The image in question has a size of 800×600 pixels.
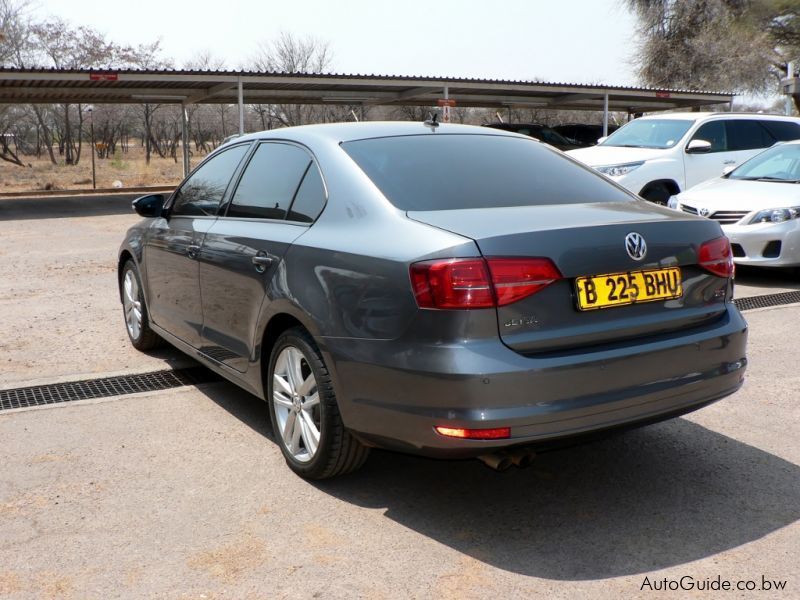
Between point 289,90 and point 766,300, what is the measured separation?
17916mm

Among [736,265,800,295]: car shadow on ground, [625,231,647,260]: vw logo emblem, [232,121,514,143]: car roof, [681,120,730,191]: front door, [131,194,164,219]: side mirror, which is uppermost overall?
[681,120,730,191]: front door

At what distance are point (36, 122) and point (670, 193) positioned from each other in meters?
45.2

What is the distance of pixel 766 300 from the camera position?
309 inches

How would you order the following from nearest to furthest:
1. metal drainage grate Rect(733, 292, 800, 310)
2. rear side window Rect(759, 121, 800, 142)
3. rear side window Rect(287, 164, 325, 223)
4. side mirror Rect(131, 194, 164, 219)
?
rear side window Rect(287, 164, 325, 223) → side mirror Rect(131, 194, 164, 219) → metal drainage grate Rect(733, 292, 800, 310) → rear side window Rect(759, 121, 800, 142)

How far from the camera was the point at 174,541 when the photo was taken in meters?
3.25

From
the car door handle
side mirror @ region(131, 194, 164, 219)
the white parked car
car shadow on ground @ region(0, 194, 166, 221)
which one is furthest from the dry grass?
the car door handle

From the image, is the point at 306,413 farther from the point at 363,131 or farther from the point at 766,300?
the point at 766,300

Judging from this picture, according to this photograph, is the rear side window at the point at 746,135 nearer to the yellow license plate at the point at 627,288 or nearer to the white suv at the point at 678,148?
the white suv at the point at 678,148

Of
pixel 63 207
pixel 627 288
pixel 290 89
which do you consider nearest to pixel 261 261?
pixel 627 288

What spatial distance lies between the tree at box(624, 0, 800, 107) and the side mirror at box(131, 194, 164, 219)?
132 feet

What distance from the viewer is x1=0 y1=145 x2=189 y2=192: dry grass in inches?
1201

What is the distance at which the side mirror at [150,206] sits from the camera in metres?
5.55

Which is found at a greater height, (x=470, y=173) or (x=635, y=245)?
(x=470, y=173)

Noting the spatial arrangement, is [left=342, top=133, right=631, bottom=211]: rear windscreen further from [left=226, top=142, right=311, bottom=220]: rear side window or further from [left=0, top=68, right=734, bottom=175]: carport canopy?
[left=0, top=68, right=734, bottom=175]: carport canopy
